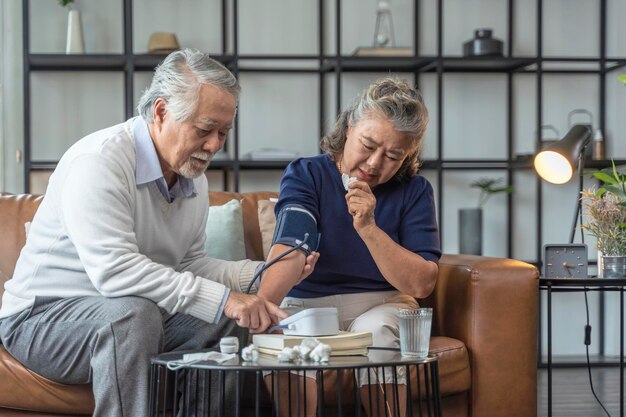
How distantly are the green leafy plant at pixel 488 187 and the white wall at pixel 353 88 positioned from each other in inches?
2.0

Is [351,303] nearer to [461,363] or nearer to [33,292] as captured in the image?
[461,363]

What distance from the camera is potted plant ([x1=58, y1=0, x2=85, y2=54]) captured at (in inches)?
190

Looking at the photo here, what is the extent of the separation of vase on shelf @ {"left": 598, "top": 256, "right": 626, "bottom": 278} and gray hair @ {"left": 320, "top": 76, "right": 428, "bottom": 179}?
0.79m

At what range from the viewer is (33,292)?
2.30 metres

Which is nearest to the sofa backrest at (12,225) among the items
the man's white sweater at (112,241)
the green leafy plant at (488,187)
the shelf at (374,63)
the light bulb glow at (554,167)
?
the man's white sweater at (112,241)

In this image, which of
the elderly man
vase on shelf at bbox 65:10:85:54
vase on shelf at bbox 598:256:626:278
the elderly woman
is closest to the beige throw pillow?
the elderly woman

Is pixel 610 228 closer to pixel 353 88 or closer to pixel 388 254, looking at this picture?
pixel 388 254

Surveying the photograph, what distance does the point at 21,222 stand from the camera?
3014 millimetres

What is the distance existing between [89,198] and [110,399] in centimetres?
48

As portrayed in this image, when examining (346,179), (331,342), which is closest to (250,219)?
(346,179)

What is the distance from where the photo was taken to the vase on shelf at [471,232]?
5102mm

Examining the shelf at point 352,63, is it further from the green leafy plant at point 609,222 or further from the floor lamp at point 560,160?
the green leafy plant at point 609,222

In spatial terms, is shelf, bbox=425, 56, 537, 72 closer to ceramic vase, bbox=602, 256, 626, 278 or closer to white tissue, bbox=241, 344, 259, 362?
ceramic vase, bbox=602, 256, 626, 278

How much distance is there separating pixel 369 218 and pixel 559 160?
116 cm
